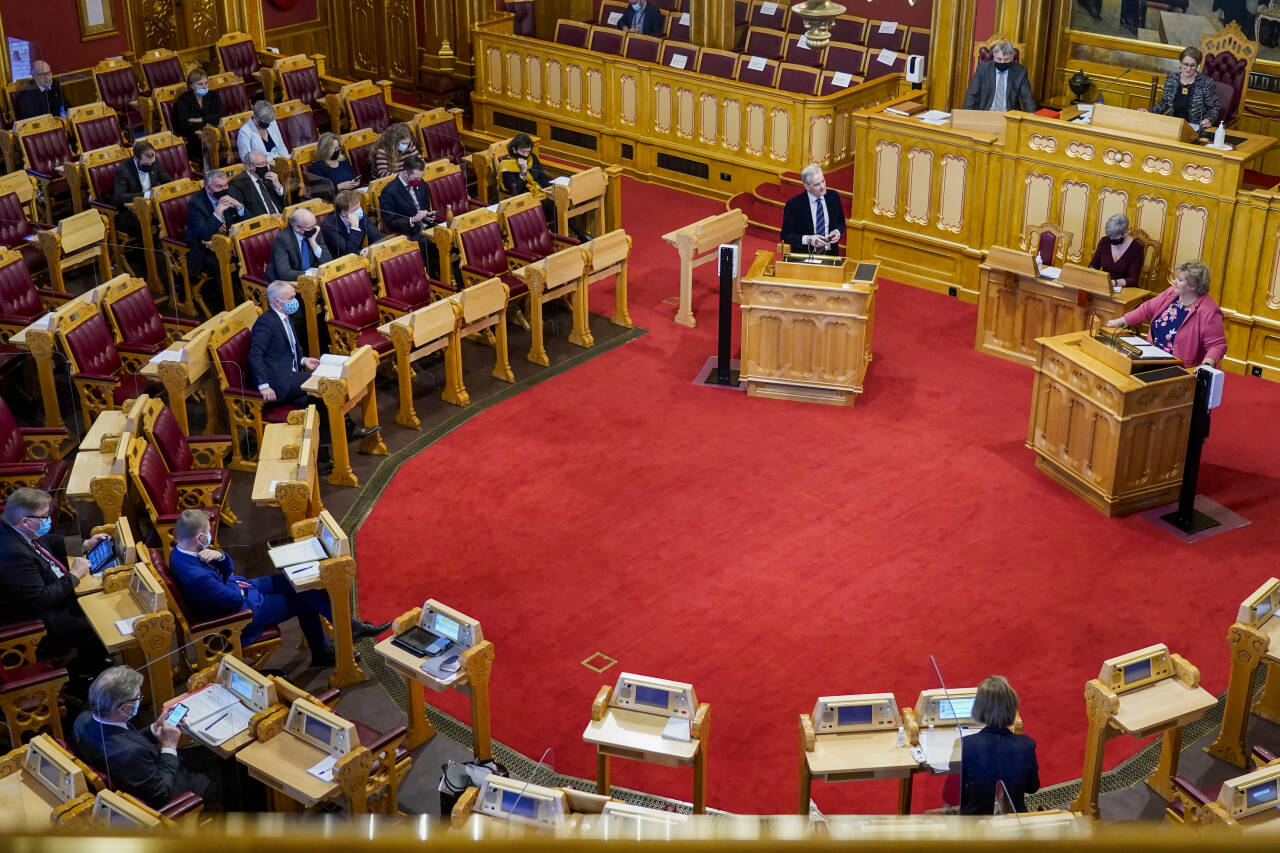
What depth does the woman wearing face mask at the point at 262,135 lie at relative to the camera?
39.4 ft

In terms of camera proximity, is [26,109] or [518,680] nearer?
[518,680]

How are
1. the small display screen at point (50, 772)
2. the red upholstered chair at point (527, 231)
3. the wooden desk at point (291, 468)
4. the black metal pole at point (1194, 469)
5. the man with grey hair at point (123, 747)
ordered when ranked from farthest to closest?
the red upholstered chair at point (527, 231)
the black metal pole at point (1194, 469)
the wooden desk at point (291, 468)
the man with grey hair at point (123, 747)
the small display screen at point (50, 772)

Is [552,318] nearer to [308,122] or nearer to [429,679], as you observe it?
[308,122]

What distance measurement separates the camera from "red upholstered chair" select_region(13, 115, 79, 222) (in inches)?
464

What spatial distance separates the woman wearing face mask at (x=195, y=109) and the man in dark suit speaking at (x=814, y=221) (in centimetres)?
644

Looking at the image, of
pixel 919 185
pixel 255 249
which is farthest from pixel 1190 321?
pixel 255 249

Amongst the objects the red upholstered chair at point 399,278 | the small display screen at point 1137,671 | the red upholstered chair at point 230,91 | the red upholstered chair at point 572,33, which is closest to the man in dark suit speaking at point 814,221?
the red upholstered chair at point 399,278

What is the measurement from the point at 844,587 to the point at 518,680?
1.86 meters

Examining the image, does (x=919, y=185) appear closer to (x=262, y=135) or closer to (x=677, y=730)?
(x=262, y=135)

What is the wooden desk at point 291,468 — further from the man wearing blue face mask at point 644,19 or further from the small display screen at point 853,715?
the man wearing blue face mask at point 644,19

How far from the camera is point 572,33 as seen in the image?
50.2 ft

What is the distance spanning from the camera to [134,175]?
11141 millimetres

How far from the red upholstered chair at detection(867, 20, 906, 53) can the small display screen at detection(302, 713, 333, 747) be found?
10.7 metres

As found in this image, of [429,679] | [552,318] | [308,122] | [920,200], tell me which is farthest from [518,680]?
[308,122]
